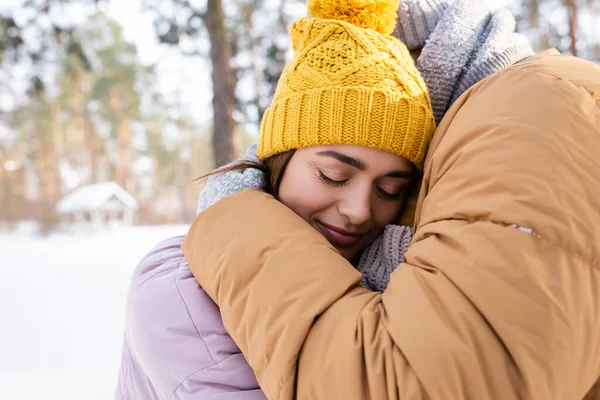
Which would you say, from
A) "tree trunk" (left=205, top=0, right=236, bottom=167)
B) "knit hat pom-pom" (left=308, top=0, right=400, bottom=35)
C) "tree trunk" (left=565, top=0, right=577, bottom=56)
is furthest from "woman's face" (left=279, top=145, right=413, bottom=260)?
"tree trunk" (left=565, top=0, right=577, bottom=56)

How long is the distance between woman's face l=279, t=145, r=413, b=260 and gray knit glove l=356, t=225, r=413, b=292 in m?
0.09

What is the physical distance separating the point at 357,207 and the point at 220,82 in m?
4.66

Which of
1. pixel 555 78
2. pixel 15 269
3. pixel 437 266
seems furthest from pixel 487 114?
pixel 15 269

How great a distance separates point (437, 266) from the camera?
0.80 meters

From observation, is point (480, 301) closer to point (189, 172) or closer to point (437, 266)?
point (437, 266)

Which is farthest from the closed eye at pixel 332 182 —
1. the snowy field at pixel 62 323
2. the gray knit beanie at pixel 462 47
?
the snowy field at pixel 62 323

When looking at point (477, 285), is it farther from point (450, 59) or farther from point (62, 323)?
point (62, 323)

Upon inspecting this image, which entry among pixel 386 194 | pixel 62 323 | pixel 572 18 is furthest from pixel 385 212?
pixel 572 18

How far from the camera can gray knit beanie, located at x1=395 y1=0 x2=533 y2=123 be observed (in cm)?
130

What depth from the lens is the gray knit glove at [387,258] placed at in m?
1.17

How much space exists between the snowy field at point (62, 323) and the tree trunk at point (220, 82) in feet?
6.92

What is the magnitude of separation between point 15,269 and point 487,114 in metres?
9.18

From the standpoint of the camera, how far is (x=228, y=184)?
1.32 meters

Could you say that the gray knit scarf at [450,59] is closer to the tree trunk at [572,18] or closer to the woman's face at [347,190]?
the woman's face at [347,190]
